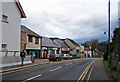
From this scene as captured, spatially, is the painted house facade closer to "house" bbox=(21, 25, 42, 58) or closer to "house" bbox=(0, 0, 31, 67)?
"house" bbox=(0, 0, 31, 67)

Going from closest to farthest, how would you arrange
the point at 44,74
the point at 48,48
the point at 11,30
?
1. the point at 44,74
2. the point at 11,30
3. the point at 48,48

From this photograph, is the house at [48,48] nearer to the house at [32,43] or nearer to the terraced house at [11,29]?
the house at [32,43]

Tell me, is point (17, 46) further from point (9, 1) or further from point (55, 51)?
point (55, 51)

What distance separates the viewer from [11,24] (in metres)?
21.2

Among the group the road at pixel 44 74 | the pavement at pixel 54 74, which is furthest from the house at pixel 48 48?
the road at pixel 44 74

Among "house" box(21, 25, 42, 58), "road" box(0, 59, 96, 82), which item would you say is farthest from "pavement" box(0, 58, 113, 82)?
"house" box(21, 25, 42, 58)

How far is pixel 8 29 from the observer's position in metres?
20.5

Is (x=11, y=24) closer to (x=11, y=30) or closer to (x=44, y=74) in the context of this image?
(x=11, y=30)

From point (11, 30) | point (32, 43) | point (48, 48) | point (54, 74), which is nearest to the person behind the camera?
point (54, 74)

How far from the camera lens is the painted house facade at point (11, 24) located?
1976 cm

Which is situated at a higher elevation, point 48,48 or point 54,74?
point 48,48

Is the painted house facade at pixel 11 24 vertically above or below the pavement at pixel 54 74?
above

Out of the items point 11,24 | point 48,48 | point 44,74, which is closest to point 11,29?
point 11,24

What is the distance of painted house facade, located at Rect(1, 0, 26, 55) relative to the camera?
19759mm
